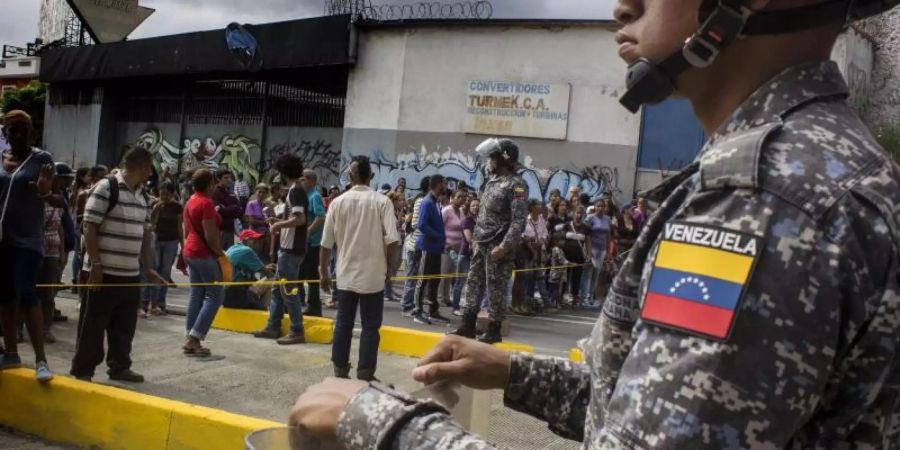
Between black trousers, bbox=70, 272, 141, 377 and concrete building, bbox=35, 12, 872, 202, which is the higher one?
concrete building, bbox=35, 12, 872, 202

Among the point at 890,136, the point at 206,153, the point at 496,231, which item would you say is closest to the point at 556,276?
the point at 496,231

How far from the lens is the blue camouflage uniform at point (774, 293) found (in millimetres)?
867

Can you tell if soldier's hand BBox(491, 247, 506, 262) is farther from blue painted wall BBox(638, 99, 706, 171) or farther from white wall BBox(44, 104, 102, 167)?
white wall BBox(44, 104, 102, 167)

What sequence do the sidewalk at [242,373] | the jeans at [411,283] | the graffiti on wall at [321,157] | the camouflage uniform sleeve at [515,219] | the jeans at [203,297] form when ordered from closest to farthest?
1. the sidewalk at [242,373]
2. the jeans at [203,297]
3. the camouflage uniform sleeve at [515,219]
4. the jeans at [411,283]
5. the graffiti on wall at [321,157]

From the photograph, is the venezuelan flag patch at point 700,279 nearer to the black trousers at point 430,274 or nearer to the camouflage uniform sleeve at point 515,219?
the camouflage uniform sleeve at point 515,219

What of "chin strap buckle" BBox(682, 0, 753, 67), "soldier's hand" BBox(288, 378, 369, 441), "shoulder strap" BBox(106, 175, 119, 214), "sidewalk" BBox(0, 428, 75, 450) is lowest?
"sidewalk" BBox(0, 428, 75, 450)

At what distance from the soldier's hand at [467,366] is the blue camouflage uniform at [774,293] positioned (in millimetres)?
462

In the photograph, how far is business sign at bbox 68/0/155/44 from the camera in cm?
2572

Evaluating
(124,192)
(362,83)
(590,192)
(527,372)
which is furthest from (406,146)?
(527,372)

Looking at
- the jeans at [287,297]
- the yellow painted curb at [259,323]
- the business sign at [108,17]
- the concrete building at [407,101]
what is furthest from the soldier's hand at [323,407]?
the business sign at [108,17]

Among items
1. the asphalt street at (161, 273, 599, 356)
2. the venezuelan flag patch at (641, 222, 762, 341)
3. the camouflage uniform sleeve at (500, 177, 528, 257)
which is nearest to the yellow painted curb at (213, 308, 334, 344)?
the asphalt street at (161, 273, 599, 356)

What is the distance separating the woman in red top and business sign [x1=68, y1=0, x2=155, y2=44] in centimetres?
2146

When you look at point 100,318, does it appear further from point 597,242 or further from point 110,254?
point 597,242

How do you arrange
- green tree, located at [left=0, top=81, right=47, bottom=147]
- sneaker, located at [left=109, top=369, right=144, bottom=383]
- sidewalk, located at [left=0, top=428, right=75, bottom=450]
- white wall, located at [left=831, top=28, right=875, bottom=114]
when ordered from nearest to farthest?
sidewalk, located at [left=0, top=428, right=75, bottom=450], sneaker, located at [left=109, top=369, right=144, bottom=383], white wall, located at [left=831, top=28, right=875, bottom=114], green tree, located at [left=0, top=81, right=47, bottom=147]
